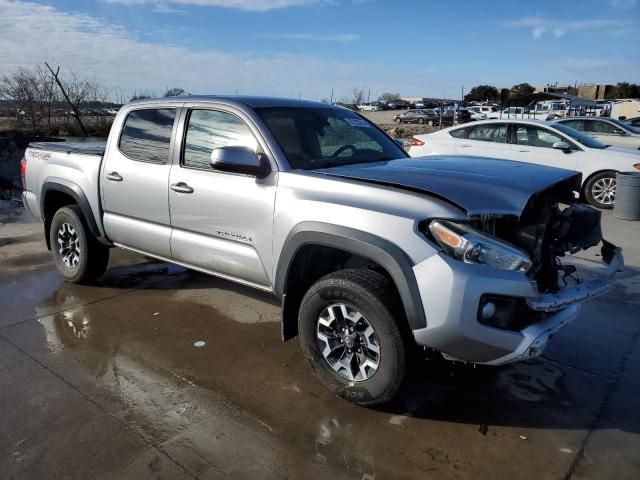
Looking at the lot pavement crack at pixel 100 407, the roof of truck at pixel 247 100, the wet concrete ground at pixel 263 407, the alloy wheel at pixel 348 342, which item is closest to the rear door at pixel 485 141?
the wet concrete ground at pixel 263 407

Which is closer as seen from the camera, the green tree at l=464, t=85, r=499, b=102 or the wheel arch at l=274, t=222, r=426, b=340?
the wheel arch at l=274, t=222, r=426, b=340

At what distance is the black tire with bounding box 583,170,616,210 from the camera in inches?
377

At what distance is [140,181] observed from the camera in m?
4.48

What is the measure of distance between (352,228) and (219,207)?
1245 millimetres

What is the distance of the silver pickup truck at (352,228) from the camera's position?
9.03 feet

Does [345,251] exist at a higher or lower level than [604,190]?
higher

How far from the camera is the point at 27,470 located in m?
2.70

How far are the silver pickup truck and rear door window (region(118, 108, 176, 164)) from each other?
0.05 ft

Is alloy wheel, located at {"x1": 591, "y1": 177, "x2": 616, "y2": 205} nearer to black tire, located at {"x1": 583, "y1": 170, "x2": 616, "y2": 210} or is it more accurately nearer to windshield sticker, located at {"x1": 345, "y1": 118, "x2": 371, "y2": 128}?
black tire, located at {"x1": 583, "y1": 170, "x2": 616, "y2": 210}

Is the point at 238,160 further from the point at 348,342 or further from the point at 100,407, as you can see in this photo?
the point at 100,407

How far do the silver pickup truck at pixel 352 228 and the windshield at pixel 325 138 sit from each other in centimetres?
1

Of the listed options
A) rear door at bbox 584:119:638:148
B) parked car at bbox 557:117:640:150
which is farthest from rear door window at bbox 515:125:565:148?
rear door at bbox 584:119:638:148

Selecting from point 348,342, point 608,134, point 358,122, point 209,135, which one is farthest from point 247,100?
point 608,134

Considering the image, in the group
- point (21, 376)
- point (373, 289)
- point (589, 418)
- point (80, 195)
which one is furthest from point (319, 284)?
point (80, 195)
